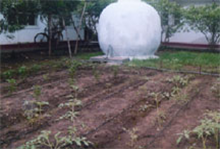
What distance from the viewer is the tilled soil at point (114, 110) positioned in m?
3.12

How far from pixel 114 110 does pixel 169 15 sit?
9951 mm

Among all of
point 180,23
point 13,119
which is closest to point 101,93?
point 13,119

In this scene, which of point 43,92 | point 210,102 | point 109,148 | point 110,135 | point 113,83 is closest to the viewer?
point 109,148

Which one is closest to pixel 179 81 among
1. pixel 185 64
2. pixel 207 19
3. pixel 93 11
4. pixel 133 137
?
pixel 185 64

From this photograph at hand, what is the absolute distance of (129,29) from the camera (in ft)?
29.6

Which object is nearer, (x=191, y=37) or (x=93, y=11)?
(x=93, y=11)

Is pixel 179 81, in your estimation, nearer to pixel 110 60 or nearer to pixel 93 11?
pixel 110 60

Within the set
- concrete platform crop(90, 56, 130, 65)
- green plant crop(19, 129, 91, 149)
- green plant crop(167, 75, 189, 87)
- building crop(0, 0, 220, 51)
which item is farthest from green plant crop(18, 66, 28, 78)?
building crop(0, 0, 220, 51)

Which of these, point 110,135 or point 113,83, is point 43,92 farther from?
point 110,135

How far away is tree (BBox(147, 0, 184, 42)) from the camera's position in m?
12.1

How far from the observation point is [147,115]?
12.7ft

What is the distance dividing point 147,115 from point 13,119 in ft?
6.08

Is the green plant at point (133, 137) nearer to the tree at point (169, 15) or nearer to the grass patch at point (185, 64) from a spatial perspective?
the grass patch at point (185, 64)

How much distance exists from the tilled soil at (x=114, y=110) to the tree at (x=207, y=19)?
5.76 meters
